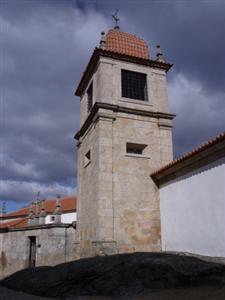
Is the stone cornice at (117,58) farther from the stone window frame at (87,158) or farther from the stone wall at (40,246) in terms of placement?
the stone wall at (40,246)

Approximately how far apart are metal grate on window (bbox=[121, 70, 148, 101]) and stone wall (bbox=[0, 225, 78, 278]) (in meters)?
8.09

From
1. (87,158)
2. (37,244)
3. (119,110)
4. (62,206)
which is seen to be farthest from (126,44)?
(62,206)

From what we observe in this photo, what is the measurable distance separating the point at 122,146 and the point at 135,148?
1.00 metres

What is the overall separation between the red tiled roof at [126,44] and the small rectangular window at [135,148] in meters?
4.74

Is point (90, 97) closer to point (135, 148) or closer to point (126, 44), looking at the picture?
point (126, 44)

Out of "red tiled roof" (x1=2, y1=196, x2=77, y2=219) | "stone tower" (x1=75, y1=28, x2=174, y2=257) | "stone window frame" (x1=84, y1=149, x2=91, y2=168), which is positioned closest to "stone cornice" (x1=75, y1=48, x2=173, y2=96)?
"stone tower" (x1=75, y1=28, x2=174, y2=257)

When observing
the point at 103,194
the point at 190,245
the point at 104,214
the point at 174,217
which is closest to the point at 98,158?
the point at 103,194

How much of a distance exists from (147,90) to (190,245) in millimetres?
7599

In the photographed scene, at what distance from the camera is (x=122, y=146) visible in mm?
12578

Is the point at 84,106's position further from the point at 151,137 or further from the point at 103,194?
the point at 103,194

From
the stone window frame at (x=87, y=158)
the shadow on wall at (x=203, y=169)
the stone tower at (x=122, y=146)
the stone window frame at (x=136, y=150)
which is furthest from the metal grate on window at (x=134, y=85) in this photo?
the shadow on wall at (x=203, y=169)

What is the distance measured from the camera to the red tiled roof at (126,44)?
1466cm

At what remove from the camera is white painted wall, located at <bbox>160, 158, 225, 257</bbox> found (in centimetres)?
873

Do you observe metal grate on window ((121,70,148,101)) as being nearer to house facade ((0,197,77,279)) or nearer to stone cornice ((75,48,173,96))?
stone cornice ((75,48,173,96))
